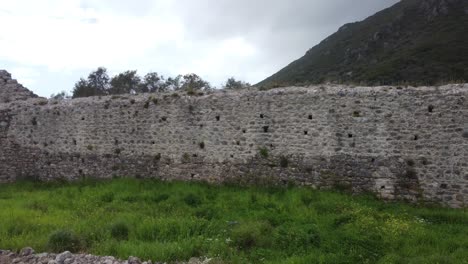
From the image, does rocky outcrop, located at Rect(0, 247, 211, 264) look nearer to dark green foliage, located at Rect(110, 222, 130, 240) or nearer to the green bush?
the green bush

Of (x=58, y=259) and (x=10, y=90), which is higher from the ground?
(x=10, y=90)

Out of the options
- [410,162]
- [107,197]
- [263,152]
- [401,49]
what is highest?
[401,49]

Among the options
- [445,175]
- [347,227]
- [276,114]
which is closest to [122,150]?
[276,114]

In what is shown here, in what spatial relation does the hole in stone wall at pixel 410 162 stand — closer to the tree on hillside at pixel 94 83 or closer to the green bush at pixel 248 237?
the green bush at pixel 248 237

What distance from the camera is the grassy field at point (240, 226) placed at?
27.3 ft

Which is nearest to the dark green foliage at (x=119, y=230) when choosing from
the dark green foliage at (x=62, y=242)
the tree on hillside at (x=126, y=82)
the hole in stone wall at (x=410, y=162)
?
the dark green foliage at (x=62, y=242)

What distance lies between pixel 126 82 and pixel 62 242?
27.9 m

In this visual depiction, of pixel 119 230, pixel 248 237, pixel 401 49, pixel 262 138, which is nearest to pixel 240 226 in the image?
pixel 248 237

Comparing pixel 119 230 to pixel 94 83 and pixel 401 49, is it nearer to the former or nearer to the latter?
pixel 94 83

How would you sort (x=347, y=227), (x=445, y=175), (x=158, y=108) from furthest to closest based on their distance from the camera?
(x=158, y=108)
(x=445, y=175)
(x=347, y=227)

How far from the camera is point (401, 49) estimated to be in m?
47.1

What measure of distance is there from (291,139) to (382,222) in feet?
14.1

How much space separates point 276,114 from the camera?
1366cm

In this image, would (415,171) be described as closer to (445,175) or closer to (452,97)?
(445,175)
